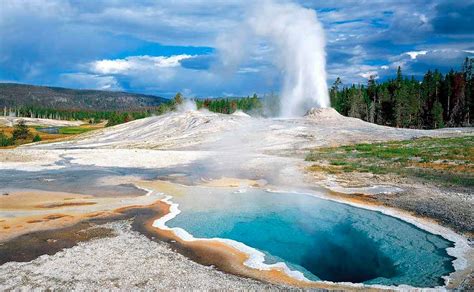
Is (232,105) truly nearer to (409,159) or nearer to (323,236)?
(409,159)

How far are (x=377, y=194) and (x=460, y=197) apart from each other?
13.0 ft

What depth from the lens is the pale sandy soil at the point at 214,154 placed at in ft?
42.1

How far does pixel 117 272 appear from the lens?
40.1 feet

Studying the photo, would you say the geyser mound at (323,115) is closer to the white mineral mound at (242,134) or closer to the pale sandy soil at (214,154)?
the white mineral mound at (242,134)

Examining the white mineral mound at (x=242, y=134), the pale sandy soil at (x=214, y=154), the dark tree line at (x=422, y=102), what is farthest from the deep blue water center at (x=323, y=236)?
the dark tree line at (x=422, y=102)

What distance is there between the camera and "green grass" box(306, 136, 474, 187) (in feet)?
88.7

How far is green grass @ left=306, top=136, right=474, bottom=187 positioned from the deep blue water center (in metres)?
7.97

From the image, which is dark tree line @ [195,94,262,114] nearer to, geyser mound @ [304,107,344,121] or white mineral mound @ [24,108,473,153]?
white mineral mound @ [24,108,473,153]

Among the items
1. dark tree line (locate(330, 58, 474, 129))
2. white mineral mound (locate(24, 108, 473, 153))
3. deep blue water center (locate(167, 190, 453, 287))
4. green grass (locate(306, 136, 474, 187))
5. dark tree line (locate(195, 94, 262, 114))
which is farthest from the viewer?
dark tree line (locate(195, 94, 262, 114))

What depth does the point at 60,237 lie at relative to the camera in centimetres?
1559

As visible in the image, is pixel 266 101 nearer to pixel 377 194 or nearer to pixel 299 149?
pixel 299 149

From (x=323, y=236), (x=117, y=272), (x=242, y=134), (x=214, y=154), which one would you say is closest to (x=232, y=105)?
(x=242, y=134)

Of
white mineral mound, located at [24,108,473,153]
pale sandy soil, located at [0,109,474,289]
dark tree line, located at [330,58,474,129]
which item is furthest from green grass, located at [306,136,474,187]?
dark tree line, located at [330,58,474,129]

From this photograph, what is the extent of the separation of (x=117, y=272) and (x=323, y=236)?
879 centimetres
